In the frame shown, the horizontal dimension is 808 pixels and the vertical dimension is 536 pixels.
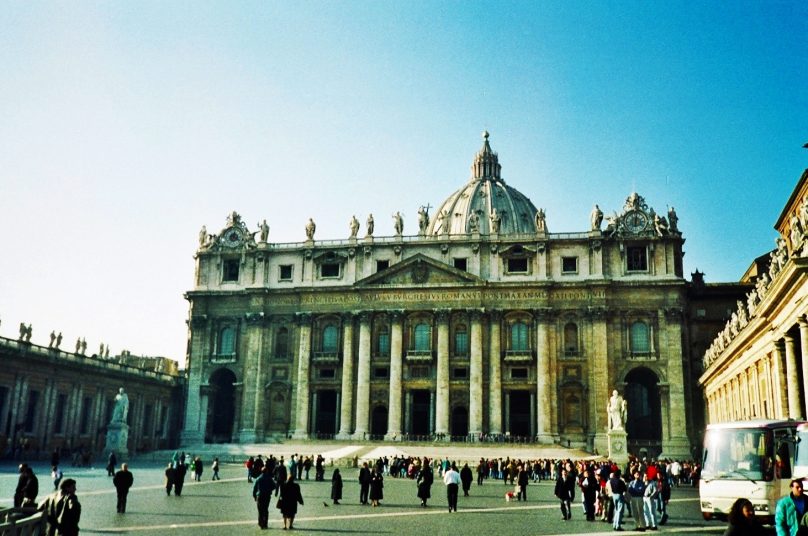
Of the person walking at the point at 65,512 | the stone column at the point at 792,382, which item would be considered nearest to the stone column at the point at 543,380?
the stone column at the point at 792,382

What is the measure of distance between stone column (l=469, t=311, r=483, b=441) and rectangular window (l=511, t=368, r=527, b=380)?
2.55 m

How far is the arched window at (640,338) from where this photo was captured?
194 feet

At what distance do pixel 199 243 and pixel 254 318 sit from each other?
956cm

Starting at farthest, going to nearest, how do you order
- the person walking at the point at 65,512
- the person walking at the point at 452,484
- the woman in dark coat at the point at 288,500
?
the person walking at the point at 452,484 → the woman in dark coat at the point at 288,500 → the person walking at the point at 65,512

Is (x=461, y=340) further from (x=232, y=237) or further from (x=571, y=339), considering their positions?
(x=232, y=237)

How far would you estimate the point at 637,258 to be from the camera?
60.8 metres

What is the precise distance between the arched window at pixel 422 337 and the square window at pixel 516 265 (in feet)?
26.5

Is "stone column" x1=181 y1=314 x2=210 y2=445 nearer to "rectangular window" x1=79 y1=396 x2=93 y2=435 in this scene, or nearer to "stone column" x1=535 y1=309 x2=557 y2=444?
"rectangular window" x1=79 y1=396 x2=93 y2=435

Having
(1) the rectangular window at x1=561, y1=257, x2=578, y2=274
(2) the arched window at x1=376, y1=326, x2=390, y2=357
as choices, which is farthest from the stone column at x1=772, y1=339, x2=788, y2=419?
(2) the arched window at x1=376, y1=326, x2=390, y2=357

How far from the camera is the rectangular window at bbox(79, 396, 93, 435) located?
5372 centimetres

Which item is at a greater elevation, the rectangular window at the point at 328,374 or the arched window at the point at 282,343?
the arched window at the point at 282,343

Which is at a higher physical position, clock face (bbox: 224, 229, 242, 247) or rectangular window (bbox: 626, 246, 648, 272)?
clock face (bbox: 224, 229, 242, 247)

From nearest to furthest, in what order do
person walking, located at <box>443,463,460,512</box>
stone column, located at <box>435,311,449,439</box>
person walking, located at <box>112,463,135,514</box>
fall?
person walking, located at <box>112,463,135,514</box>, person walking, located at <box>443,463,460,512</box>, stone column, located at <box>435,311,449,439</box>

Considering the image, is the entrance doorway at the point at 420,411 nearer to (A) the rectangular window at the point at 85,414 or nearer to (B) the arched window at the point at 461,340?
(B) the arched window at the point at 461,340
